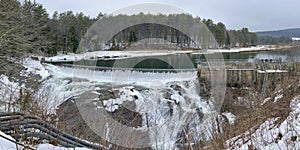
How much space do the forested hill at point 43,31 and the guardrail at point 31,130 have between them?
19.0 ft

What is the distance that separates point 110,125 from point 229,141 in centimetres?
195

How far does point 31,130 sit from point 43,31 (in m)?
22.9

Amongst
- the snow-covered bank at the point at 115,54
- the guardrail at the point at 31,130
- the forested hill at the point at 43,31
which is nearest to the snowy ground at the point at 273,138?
the guardrail at the point at 31,130

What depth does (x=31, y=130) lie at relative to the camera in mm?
3400

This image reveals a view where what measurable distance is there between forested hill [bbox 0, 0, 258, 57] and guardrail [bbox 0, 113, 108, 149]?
19.0ft

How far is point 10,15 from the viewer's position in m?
10.7

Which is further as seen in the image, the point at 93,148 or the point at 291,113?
the point at 291,113

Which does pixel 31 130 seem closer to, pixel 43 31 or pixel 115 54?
pixel 43 31

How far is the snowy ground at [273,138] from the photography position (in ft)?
12.3

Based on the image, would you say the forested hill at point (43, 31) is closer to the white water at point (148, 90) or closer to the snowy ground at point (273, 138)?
the white water at point (148, 90)

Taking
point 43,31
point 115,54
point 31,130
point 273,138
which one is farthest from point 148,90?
point 115,54

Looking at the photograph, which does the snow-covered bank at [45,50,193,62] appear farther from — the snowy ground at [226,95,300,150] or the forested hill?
the snowy ground at [226,95,300,150]

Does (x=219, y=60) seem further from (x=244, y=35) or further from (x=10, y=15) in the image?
(x=244, y=35)

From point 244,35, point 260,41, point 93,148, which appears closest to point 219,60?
point 93,148
